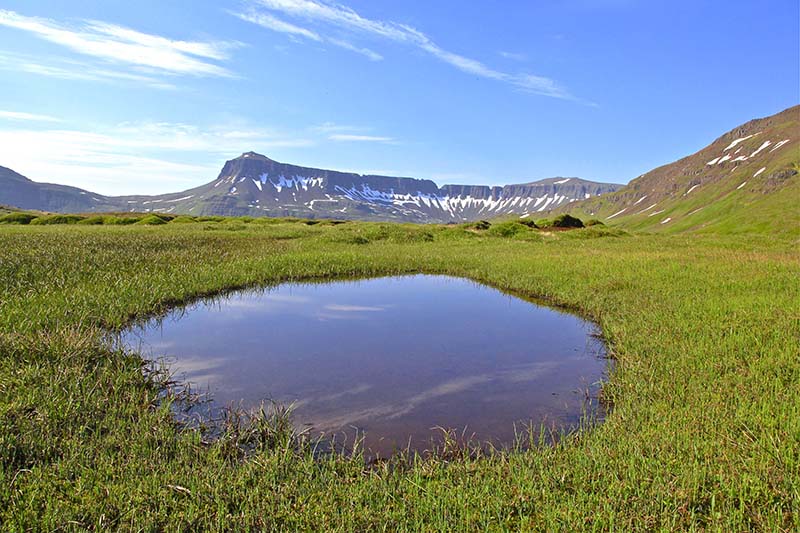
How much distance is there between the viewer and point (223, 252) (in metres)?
27.5

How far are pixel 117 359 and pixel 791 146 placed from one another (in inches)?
10460

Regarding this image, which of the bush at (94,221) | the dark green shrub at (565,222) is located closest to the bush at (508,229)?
the dark green shrub at (565,222)

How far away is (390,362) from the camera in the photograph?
10438 millimetres

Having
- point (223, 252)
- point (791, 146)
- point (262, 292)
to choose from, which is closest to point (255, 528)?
point (262, 292)

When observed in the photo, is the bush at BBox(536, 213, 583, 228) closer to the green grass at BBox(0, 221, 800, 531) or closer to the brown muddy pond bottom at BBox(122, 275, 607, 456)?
the brown muddy pond bottom at BBox(122, 275, 607, 456)

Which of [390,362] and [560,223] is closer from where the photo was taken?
[390,362]

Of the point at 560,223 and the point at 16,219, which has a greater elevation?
the point at 560,223

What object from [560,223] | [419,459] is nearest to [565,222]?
[560,223]

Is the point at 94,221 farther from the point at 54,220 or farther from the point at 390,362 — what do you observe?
the point at 390,362

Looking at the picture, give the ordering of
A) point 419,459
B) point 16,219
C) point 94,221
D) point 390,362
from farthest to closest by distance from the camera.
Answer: point 94,221 < point 16,219 < point 390,362 < point 419,459

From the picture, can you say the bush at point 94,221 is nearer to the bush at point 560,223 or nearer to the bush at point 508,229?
the bush at point 508,229

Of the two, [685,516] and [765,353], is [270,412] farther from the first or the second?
[765,353]

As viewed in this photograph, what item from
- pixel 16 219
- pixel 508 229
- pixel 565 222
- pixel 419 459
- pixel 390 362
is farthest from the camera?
pixel 565 222

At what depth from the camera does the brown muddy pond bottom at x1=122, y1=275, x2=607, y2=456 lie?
301 inches
